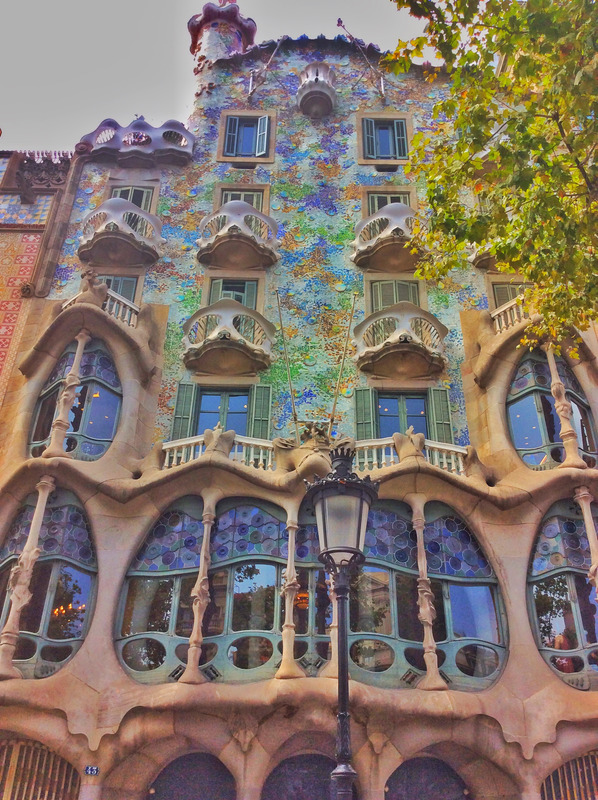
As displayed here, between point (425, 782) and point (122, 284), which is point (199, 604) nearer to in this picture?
point (425, 782)

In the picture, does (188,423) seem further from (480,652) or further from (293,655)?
(480,652)

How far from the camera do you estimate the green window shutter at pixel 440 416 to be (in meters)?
16.6

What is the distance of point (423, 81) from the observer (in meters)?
23.8

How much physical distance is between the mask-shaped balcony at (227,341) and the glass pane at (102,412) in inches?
86.7

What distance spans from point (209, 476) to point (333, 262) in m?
7.64

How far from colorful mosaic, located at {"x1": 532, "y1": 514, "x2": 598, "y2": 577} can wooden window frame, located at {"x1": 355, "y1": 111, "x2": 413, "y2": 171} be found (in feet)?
38.4

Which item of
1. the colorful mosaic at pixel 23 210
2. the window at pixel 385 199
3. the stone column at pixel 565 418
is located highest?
the window at pixel 385 199

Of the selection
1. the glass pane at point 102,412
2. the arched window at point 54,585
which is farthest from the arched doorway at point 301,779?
the glass pane at point 102,412

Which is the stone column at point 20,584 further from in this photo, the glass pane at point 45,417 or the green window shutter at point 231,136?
the green window shutter at point 231,136

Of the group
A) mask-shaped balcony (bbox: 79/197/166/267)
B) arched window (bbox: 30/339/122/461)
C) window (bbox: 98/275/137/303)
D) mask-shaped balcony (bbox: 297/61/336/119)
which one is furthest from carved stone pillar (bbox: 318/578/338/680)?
mask-shaped balcony (bbox: 297/61/336/119)

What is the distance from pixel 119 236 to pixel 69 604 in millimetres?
9581

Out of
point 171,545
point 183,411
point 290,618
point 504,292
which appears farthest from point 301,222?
point 290,618

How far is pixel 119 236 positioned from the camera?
19078 millimetres

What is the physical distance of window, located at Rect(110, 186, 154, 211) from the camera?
2092 centimetres
